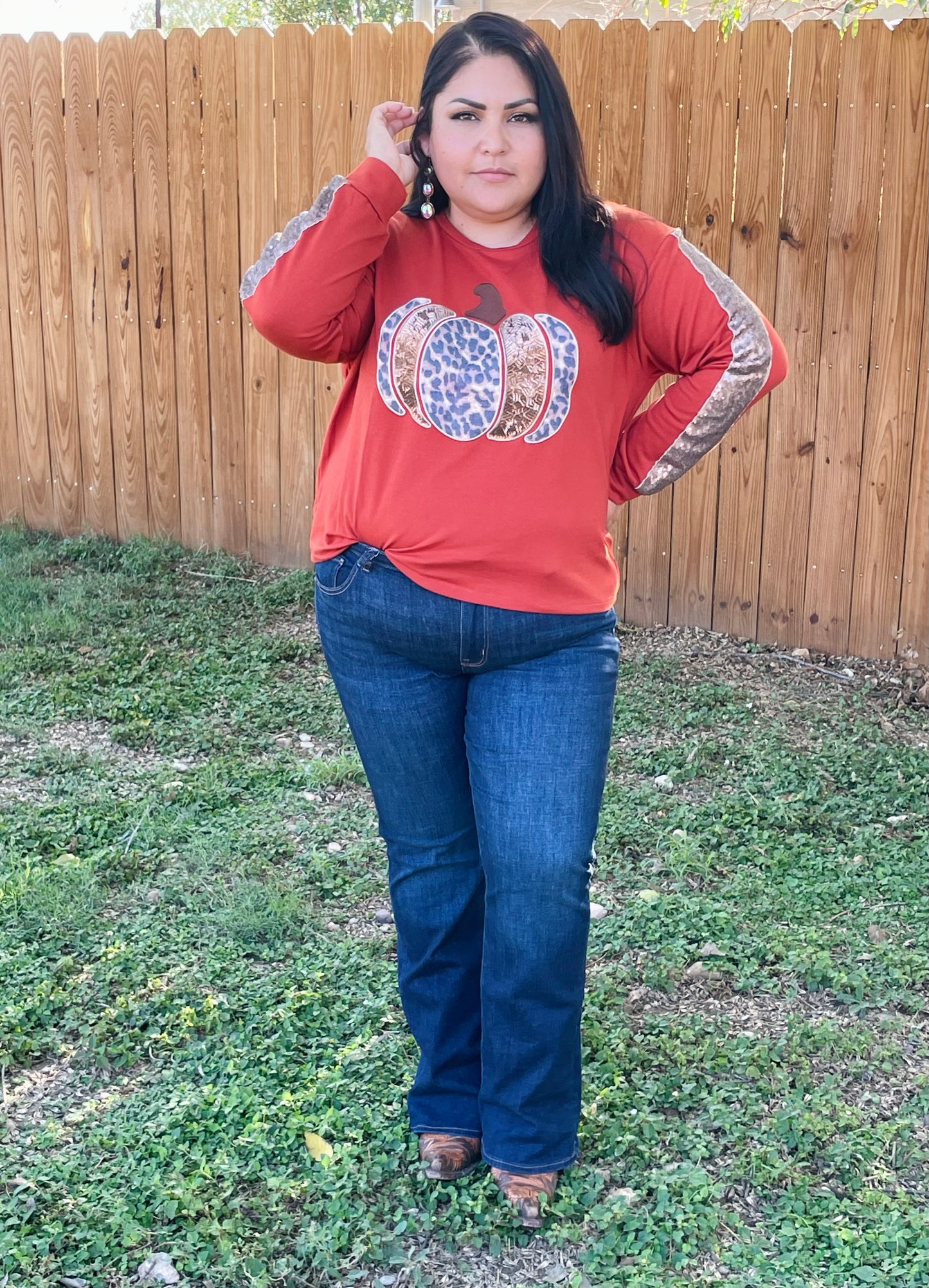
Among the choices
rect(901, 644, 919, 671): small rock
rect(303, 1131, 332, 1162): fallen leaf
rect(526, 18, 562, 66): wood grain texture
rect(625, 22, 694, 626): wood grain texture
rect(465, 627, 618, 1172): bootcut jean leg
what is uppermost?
rect(526, 18, 562, 66): wood grain texture

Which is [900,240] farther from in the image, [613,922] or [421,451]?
[421,451]

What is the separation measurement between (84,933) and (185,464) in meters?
3.69

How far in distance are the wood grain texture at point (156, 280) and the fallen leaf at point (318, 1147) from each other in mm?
4592

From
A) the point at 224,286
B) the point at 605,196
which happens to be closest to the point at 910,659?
the point at 605,196

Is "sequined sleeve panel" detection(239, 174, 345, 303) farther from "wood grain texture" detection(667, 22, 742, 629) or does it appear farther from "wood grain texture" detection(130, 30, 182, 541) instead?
"wood grain texture" detection(130, 30, 182, 541)

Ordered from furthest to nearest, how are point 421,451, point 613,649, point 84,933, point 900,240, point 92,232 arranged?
point 92,232, point 900,240, point 84,933, point 613,649, point 421,451

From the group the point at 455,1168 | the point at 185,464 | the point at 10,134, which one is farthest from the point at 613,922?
the point at 10,134

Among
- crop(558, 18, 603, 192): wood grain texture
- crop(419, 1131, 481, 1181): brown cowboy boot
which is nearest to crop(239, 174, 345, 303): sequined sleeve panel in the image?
crop(419, 1131, 481, 1181): brown cowboy boot

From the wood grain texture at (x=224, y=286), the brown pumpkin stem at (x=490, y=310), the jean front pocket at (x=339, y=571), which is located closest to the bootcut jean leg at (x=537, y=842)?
the jean front pocket at (x=339, y=571)

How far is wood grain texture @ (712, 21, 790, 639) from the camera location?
5090mm

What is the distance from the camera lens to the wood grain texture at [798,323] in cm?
504

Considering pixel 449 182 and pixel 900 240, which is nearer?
pixel 449 182

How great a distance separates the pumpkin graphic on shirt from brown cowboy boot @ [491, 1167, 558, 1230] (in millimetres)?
1367

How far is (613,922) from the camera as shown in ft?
11.3
